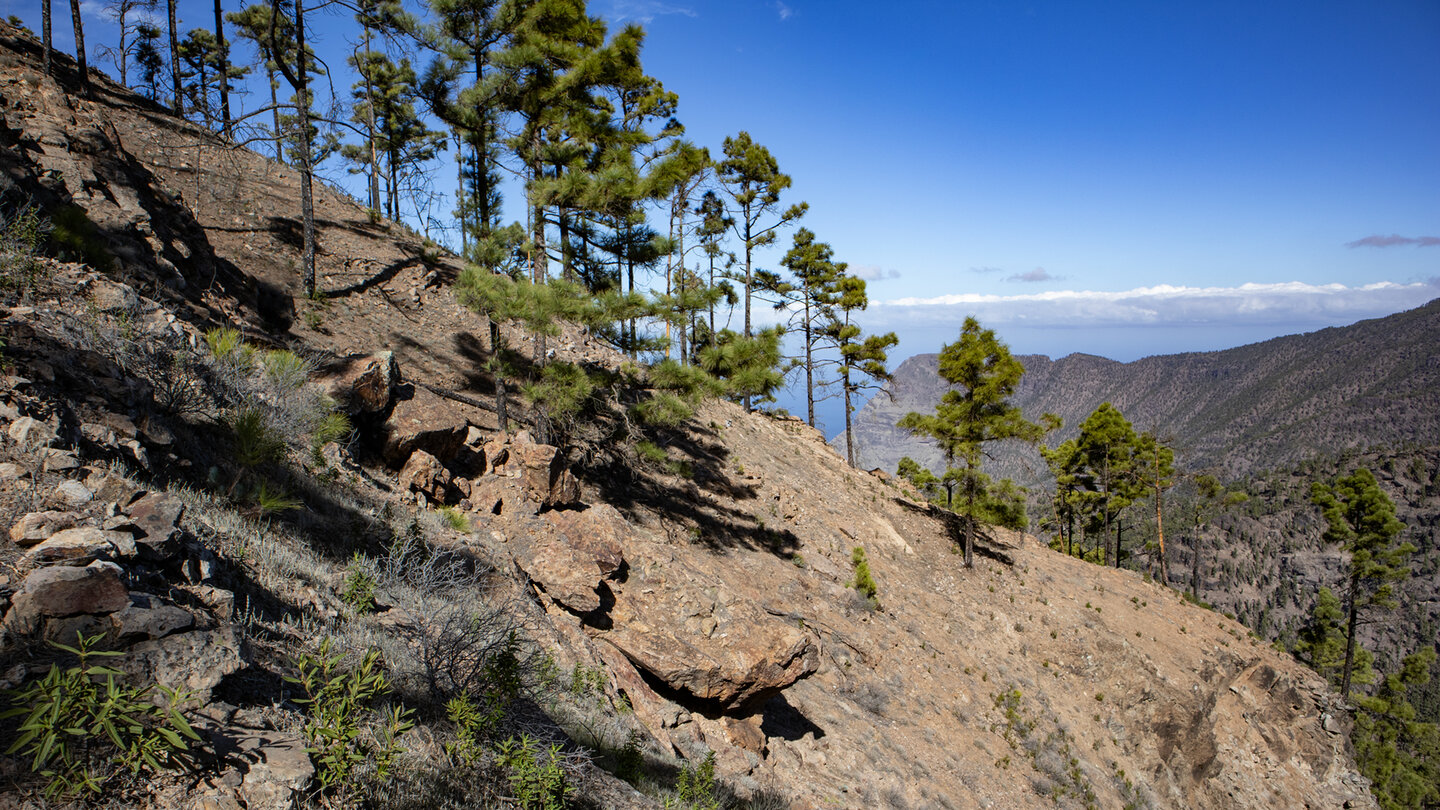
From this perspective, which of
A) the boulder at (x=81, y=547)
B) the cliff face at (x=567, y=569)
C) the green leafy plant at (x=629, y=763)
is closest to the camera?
the boulder at (x=81, y=547)

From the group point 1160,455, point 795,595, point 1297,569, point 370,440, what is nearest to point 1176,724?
point 795,595


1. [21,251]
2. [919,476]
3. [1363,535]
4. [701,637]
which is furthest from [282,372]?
[1363,535]

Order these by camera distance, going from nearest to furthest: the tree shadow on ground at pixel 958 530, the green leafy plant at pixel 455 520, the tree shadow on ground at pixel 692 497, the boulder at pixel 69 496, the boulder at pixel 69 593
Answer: the boulder at pixel 69 593
the boulder at pixel 69 496
the green leafy plant at pixel 455 520
the tree shadow on ground at pixel 692 497
the tree shadow on ground at pixel 958 530

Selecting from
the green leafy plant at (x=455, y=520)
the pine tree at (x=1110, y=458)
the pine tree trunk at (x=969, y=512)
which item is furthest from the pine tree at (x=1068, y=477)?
the green leafy plant at (x=455, y=520)

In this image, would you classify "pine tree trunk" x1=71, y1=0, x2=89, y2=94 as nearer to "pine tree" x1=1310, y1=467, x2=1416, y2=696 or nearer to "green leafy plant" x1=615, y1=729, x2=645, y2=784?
"green leafy plant" x1=615, y1=729, x2=645, y2=784

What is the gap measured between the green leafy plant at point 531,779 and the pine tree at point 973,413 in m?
18.0

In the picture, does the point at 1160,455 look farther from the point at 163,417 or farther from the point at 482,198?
the point at 163,417

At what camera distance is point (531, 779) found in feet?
11.6

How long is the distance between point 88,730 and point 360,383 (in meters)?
7.18

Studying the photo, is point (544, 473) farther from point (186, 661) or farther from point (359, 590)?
point (186, 661)

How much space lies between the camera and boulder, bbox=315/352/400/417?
8414 millimetres

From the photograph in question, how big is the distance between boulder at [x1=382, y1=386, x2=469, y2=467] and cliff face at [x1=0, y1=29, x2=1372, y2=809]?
0.11 ft

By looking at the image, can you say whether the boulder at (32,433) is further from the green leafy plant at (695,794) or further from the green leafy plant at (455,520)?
the green leafy plant at (695,794)

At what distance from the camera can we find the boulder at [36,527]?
3.04m
